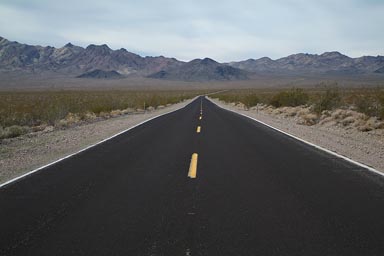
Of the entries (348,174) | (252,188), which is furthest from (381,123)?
(252,188)

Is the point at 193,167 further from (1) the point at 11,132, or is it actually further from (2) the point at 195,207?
(1) the point at 11,132

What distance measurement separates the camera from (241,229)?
501 cm

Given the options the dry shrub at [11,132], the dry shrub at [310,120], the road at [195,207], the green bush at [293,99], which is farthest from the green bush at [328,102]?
the dry shrub at [11,132]

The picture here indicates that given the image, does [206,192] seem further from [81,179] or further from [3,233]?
[3,233]

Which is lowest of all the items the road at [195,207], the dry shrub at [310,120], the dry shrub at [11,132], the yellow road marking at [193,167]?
the dry shrub at [11,132]

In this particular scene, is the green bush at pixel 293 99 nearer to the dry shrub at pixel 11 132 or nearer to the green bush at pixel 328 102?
the green bush at pixel 328 102

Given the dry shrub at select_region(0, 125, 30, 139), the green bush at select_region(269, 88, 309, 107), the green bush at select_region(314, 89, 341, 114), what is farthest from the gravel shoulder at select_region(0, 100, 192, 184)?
the green bush at select_region(269, 88, 309, 107)

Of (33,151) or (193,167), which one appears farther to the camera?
(33,151)

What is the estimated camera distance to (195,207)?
5.88 m

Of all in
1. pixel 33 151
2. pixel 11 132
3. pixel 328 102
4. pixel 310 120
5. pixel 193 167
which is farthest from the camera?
pixel 328 102

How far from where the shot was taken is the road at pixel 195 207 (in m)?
4.54

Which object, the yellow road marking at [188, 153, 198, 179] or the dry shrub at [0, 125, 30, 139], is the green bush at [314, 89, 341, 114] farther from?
the dry shrub at [0, 125, 30, 139]

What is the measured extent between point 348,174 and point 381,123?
11763mm

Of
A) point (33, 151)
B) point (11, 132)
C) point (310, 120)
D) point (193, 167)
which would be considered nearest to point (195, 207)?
point (193, 167)
